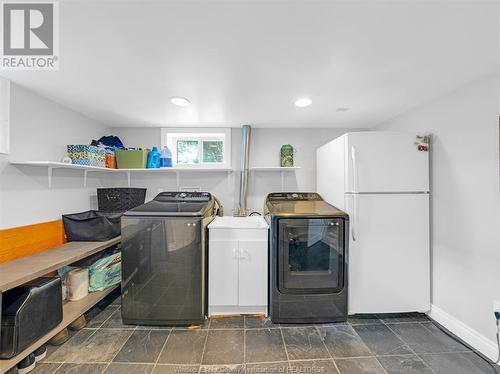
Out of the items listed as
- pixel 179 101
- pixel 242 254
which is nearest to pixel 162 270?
pixel 242 254

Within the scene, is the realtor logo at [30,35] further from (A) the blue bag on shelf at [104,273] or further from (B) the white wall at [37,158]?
(A) the blue bag on shelf at [104,273]

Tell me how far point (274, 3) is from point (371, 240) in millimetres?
1932

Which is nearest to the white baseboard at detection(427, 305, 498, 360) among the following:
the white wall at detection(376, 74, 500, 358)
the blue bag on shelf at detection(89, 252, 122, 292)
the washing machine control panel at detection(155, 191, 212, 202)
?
the white wall at detection(376, 74, 500, 358)

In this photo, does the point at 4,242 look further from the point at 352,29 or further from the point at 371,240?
the point at 371,240

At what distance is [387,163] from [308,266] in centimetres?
119

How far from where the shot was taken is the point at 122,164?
2.61 metres

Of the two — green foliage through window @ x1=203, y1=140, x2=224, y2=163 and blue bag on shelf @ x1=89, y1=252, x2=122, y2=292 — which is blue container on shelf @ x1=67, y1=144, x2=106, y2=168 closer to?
blue bag on shelf @ x1=89, y1=252, x2=122, y2=292

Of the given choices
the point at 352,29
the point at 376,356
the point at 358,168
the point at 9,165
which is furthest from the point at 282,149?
the point at 9,165

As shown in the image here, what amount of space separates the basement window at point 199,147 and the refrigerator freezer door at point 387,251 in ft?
5.78

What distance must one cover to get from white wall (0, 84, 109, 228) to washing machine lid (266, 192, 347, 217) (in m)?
2.09

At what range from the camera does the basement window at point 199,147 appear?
115 inches

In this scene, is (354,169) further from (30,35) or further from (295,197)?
(30,35)

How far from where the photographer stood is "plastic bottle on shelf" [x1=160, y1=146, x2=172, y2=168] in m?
2.70

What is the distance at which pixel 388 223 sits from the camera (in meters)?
1.96
